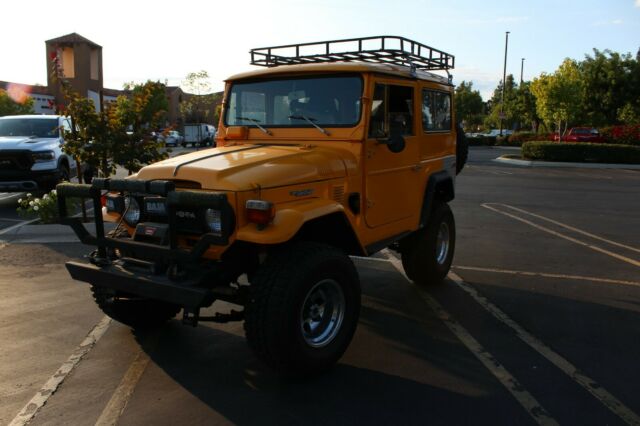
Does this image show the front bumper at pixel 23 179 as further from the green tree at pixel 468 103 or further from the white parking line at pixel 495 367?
the green tree at pixel 468 103

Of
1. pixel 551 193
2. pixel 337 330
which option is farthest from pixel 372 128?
pixel 551 193

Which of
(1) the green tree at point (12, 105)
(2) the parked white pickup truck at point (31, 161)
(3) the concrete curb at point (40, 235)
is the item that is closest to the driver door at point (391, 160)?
(3) the concrete curb at point (40, 235)

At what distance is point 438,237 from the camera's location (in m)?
6.14

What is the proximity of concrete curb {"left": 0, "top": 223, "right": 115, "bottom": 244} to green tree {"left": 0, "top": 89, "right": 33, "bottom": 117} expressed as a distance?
33.9 meters

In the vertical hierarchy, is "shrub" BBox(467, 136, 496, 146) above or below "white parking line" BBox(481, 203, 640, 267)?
above

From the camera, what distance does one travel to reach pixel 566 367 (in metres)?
4.00

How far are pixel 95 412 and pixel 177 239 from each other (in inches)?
45.9

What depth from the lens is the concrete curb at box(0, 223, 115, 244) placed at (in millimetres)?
8152

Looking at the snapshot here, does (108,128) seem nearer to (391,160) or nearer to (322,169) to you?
(391,160)

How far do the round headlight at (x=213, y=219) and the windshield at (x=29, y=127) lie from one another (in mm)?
9723

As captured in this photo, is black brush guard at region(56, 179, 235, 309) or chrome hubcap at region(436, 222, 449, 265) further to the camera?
Result: chrome hubcap at region(436, 222, 449, 265)

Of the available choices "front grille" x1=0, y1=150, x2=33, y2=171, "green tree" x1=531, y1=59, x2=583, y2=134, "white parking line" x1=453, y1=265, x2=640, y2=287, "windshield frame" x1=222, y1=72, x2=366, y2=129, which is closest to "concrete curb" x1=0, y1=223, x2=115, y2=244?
"front grille" x1=0, y1=150, x2=33, y2=171

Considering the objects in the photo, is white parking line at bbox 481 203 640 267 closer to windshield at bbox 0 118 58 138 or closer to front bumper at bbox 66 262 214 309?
front bumper at bbox 66 262 214 309

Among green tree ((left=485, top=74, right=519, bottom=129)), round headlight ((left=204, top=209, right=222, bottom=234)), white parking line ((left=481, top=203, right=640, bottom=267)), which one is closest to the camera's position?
round headlight ((left=204, top=209, right=222, bottom=234))
